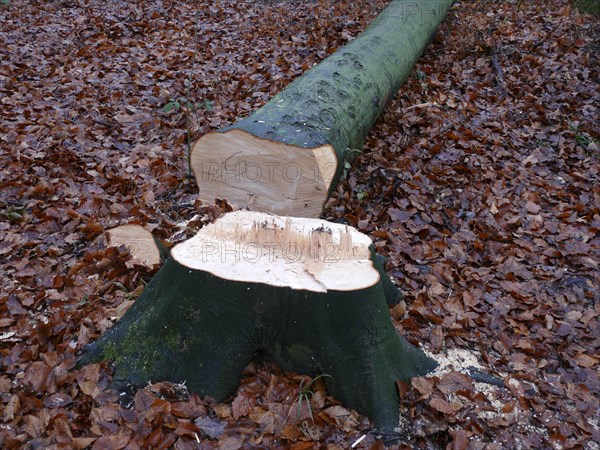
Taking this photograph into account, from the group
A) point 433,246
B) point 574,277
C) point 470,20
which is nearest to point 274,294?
point 433,246

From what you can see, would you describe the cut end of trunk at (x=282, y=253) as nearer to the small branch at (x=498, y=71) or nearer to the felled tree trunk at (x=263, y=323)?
the felled tree trunk at (x=263, y=323)

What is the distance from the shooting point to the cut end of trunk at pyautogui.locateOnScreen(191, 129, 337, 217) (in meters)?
3.57

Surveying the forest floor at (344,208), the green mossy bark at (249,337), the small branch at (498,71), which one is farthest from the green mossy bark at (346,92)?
the green mossy bark at (249,337)

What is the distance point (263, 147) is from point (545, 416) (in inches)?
96.8

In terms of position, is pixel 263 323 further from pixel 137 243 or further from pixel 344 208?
pixel 344 208

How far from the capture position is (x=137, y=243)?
337 centimetres

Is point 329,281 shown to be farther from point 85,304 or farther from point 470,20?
point 470,20

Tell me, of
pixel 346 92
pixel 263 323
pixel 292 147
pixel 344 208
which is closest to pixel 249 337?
pixel 263 323

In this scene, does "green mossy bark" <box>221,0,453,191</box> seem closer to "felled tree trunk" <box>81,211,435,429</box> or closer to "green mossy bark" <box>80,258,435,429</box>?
"felled tree trunk" <box>81,211,435,429</box>

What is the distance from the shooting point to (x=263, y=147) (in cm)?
359

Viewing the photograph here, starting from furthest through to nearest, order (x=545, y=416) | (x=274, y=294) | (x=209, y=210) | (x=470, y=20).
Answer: (x=470, y=20) → (x=209, y=210) → (x=545, y=416) → (x=274, y=294)

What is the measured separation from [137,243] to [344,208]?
1742mm

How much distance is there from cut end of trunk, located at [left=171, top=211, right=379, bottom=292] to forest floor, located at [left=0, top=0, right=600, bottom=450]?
612 mm

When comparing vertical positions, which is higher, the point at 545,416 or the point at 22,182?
the point at 545,416
